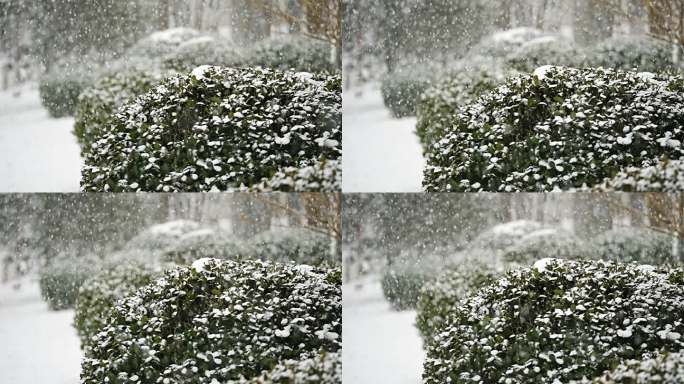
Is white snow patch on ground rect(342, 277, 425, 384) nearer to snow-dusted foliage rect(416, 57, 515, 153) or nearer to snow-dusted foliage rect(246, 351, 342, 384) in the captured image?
snow-dusted foliage rect(246, 351, 342, 384)

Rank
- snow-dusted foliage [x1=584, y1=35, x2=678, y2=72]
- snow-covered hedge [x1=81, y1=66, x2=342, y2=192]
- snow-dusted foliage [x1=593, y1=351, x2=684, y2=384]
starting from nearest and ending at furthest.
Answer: snow-dusted foliage [x1=593, y1=351, x2=684, y2=384] → snow-dusted foliage [x1=584, y1=35, x2=678, y2=72] → snow-covered hedge [x1=81, y1=66, x2=342, y2=192]

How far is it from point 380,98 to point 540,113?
742 millimetres

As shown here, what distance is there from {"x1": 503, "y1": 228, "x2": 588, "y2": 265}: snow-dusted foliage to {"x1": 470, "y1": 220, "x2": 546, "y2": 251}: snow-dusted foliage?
0.02 m

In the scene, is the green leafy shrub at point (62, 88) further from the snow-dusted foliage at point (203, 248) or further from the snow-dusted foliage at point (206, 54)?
the snow-dusted foliage at point (203, 248)

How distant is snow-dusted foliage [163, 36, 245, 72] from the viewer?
3.77m

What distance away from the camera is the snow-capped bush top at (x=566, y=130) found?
3561 millimetres

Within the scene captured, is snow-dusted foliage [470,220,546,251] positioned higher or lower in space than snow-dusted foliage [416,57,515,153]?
lower

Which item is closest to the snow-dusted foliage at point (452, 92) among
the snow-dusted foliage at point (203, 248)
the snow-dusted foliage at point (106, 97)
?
the snow-dusted foliage at point (203, 248)

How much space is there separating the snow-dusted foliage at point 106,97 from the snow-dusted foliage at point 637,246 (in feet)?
7.25

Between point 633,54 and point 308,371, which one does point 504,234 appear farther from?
point 308,371

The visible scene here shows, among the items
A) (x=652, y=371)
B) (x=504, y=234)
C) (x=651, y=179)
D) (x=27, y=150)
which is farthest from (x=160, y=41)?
(x=652, y=371)

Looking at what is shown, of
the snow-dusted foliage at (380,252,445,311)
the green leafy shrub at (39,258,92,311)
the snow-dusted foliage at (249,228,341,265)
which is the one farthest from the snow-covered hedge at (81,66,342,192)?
the snow-dusted foliage at (380,252,445,311)

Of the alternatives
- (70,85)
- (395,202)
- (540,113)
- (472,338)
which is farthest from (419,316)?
(70,85)

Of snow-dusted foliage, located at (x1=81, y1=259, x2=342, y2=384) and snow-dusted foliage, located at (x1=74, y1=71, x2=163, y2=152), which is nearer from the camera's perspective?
snow-dusted foliage, located at (x1=81, y1=259, x2=342, y2=384)
